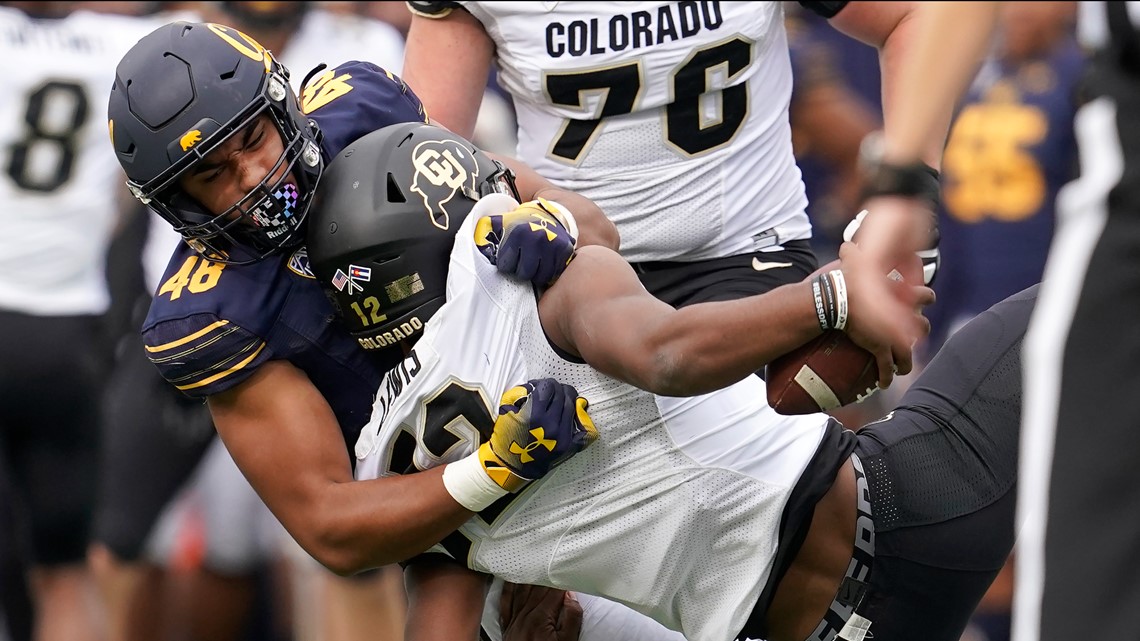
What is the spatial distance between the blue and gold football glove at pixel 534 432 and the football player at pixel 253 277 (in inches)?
5.0

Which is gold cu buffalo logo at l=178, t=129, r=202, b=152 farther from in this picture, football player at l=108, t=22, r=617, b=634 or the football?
the football

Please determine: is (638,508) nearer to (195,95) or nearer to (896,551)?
(896,551)

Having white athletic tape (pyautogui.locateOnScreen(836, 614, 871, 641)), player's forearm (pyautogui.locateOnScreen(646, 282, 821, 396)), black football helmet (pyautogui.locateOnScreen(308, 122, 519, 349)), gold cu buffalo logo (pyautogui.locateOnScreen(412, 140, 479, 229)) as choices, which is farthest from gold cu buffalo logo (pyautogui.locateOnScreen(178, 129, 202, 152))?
white athletic tape (pyautogui.locateOnScreen(836, 614, 871, 641))

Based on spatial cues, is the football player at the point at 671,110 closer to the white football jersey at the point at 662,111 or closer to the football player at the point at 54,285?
the white football jersey at the point at 662,111

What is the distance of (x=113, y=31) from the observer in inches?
182

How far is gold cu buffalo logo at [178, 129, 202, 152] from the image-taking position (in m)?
2.70

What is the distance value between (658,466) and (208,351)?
0.81 meters

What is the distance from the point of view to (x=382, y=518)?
8.93 ft

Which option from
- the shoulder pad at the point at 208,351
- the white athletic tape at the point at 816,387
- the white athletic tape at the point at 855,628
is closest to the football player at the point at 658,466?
the white athletic tape at the point at 855,628

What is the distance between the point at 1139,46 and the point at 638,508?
1.25 m

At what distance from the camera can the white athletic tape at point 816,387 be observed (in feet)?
7.48

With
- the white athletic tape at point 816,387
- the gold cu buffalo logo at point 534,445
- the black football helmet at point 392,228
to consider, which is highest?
the white athletic tape at point 816,387

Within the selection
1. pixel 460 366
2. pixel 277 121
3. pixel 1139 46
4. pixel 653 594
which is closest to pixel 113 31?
pixel 277 121

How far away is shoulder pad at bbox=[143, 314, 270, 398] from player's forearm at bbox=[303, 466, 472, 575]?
0.26 meters
